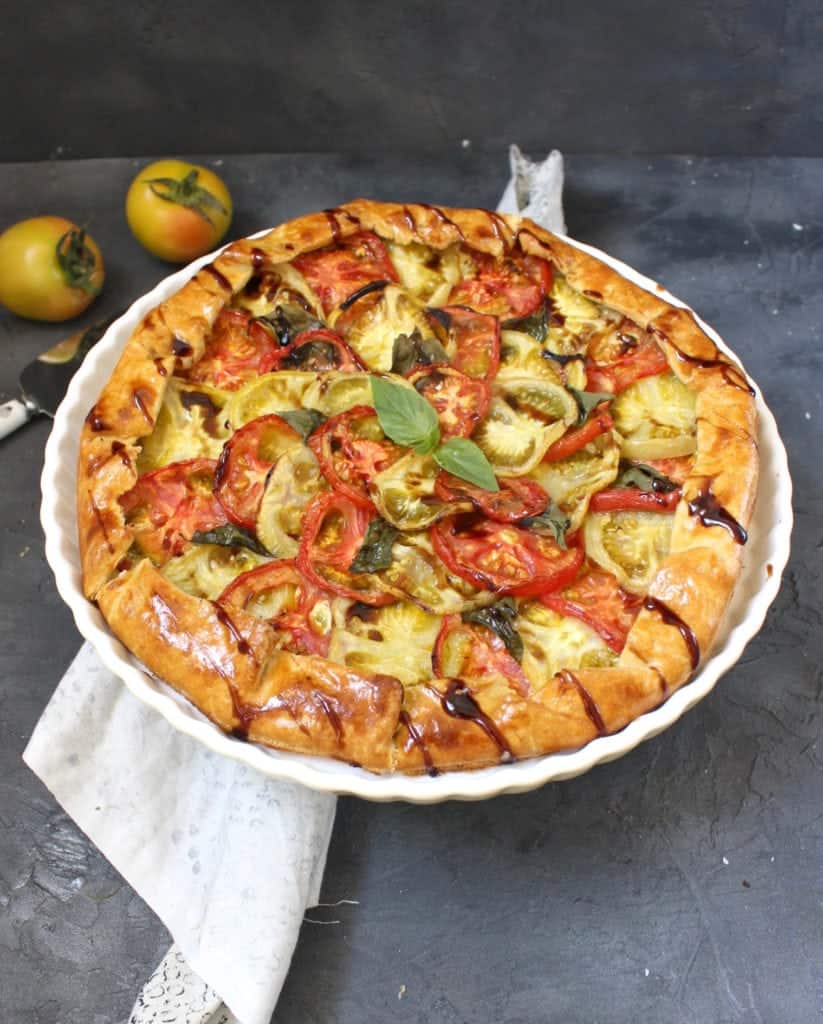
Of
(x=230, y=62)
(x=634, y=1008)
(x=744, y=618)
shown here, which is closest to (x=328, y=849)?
(x=634, y=1008)

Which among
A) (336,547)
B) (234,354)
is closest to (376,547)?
(336,547)

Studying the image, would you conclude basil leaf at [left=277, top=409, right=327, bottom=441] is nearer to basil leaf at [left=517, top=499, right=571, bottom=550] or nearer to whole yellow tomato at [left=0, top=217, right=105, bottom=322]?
basil leaf at [left=517, top=499, right=571, bottom=550]

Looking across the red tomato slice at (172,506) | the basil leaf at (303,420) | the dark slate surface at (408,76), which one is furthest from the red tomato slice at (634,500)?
the dark slate surface at (408,76)

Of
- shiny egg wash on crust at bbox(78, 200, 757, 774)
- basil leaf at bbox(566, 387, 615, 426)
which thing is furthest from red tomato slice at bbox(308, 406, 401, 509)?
basil leaf at bbox(566, 387, 615, 426)

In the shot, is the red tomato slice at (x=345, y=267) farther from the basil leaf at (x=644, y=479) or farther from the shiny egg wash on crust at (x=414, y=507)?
the basil leaf at (x=644, y=479)

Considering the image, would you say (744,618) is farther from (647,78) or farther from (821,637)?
(647,78)

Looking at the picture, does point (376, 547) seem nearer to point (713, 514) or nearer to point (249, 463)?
point (249, 463)
